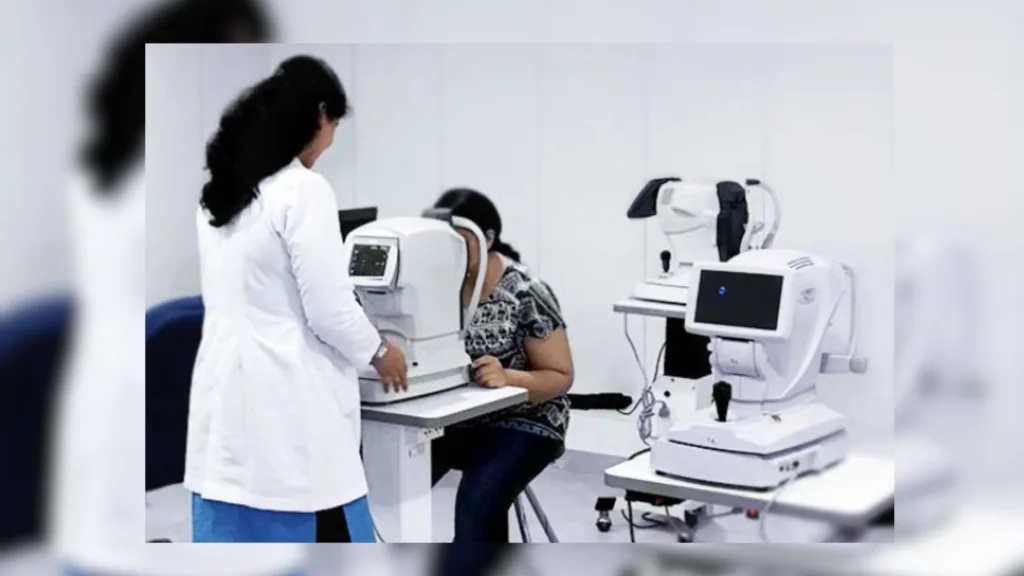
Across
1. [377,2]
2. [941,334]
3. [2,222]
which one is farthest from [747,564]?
[2,222]

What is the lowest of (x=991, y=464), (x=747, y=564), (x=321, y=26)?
(x=747, y=564)

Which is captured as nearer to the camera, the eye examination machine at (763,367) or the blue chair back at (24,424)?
the eye examination machine at (763,367)

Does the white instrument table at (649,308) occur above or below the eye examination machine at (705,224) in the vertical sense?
below

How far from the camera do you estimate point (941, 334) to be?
7.82ft

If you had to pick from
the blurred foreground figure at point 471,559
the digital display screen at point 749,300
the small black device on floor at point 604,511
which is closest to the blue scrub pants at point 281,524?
the blurred foreground figure at point 471,559

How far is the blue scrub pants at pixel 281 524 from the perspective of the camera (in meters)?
2.39

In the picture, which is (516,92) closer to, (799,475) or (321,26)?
(321,26)

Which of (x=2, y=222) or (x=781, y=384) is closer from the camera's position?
(x=781, y=384)

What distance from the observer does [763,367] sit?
227 centimetres

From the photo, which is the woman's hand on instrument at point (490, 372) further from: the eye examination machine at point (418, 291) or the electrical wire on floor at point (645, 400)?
the electrical wire on floor at point (645, 400)

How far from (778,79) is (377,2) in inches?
33.4

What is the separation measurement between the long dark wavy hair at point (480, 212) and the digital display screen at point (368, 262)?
0.51 feet

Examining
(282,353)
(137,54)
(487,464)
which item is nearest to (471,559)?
(487,464)

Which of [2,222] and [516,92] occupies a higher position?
[516,92]
